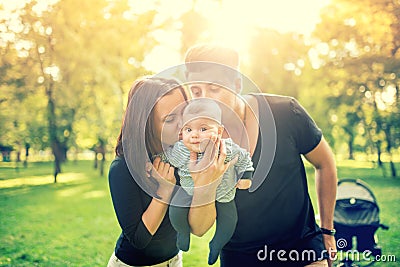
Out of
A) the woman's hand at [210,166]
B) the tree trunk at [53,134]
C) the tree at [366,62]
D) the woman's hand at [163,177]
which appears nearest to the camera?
the woman's hand at [210,166]

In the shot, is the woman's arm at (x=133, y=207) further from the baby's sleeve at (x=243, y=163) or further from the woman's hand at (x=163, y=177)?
the baby's sleeve at (x=243, y=163)

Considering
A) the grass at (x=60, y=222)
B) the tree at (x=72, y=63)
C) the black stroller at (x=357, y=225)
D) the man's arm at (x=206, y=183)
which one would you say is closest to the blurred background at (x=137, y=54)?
the tree at (x=72, y=63)

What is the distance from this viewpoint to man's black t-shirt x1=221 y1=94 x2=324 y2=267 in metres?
1.04

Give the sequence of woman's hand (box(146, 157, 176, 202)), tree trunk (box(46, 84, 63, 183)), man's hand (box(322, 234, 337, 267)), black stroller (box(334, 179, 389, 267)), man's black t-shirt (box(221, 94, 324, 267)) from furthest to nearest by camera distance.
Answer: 1. tree trunk (box(46, 84, 63, 183))
2. black stroller (box(334, 179, 389, 267))
3. man's hand (box(322, 234, 337, 267))
4. man's black t-shirt (box(221, 94, 324, 267))
5. woman's hand (box(146, 157, 176, 202))

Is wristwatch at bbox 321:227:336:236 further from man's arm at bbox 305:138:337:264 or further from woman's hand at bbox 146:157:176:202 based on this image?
woman's hand at bbox 146:157:176:202

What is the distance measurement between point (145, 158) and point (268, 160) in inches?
11.6

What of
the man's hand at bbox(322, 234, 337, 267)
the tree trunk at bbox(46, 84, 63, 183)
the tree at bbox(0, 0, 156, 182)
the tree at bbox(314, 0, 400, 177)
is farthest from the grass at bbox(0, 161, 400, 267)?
the man's hand at bbox(322, 234, 337, 267)

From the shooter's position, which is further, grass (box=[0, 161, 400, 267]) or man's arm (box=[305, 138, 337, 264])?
grass (box=[0, 161, 400, 267])

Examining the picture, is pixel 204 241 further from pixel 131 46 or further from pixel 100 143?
pixel 100 143

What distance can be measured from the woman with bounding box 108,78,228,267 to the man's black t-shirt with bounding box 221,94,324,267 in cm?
21

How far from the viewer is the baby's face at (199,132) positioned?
0.86m

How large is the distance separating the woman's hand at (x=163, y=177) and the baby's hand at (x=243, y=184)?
0.14 m

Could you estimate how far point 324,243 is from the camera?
1.19m

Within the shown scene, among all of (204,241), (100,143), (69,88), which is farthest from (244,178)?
(100,143)
